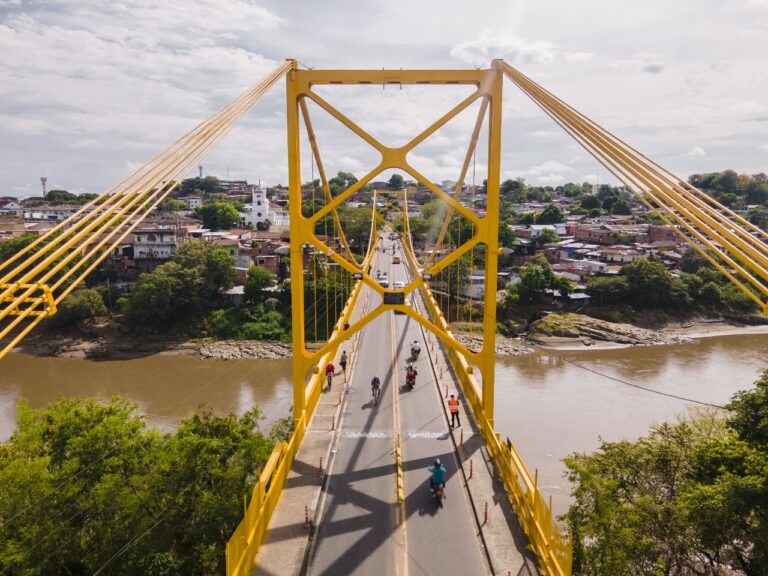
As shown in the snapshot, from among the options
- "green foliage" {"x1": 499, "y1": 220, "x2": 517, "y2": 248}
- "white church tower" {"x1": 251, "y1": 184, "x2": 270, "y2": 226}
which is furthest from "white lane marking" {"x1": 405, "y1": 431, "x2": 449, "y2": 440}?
"white church tower" {"x1": 251, "y1": 184, "x2": 270, "y2": 226}

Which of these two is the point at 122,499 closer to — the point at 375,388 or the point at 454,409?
the point at 375,388

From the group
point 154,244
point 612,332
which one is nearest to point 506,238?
point 612,332

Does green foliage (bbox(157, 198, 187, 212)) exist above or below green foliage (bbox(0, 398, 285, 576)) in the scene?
above

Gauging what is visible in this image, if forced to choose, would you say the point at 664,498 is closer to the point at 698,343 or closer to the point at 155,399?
the point at 155,399

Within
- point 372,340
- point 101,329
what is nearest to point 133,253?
point 101,329

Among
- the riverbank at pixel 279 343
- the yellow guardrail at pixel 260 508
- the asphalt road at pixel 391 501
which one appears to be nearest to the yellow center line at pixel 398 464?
→ the asphalt road at pixel 391 501

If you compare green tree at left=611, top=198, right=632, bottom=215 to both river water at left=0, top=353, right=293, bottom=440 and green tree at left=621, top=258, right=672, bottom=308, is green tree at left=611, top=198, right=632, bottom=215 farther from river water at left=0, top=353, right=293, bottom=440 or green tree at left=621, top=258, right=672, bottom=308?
river water at left=0, top=353, right=293, bottom=440

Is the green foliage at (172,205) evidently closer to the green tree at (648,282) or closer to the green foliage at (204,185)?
the green foliage at (204,185)
